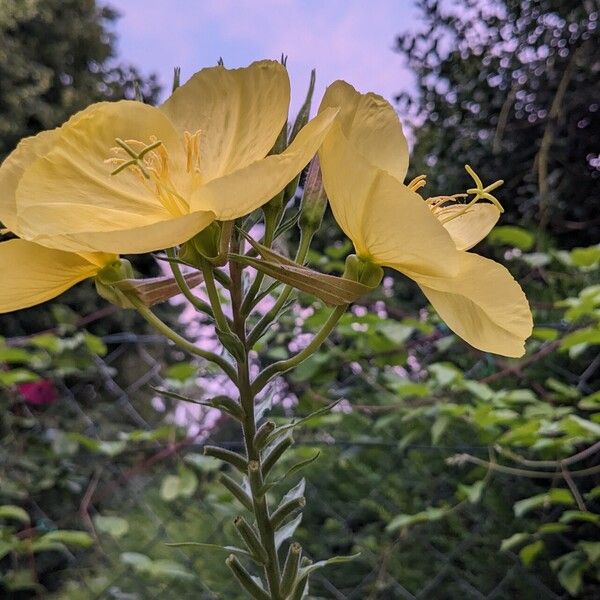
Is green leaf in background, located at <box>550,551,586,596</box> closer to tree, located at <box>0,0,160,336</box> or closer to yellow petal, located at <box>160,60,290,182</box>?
yellow petal, located at <box>160,60,290,182</box>

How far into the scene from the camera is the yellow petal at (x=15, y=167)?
0.34 m

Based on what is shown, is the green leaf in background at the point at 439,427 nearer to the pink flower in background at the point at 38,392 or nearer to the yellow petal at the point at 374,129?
the yellow petal at the point at 374,129

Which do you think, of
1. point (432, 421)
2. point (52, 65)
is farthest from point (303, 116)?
point (52, 65)

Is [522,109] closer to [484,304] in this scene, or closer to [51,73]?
[484,304]

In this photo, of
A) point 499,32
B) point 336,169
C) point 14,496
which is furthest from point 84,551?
point 336,169

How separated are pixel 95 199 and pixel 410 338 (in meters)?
1.19

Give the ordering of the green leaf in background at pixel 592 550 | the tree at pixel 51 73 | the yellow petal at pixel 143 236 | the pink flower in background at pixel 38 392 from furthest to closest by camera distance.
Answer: the tree at pixel 51 73 < the pink flower in background at pixel 38 392 < the green leaf in background at pixel 592 550 < the yellow petal at pixel 143 236

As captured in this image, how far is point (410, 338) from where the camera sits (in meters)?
1.50

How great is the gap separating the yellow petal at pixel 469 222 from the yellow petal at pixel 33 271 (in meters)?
0.17

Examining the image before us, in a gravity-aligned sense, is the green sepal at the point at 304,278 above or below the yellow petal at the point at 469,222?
below

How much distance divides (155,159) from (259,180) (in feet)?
0.32

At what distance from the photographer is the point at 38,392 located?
182cm

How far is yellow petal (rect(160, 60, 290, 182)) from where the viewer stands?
0.33 m

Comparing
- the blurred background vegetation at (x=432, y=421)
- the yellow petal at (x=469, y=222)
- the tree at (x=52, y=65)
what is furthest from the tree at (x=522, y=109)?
the tree at (x=52, y=65)
